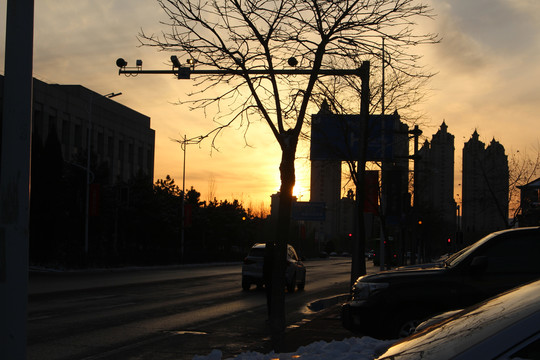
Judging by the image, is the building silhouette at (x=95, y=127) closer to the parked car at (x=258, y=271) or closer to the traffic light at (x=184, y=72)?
the parked car at (x=258, y=271)

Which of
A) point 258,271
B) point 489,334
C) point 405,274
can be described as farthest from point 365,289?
point 258,271

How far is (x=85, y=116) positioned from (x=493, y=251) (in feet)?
204

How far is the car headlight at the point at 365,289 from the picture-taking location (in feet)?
29.7

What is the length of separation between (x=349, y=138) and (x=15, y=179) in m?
17.3

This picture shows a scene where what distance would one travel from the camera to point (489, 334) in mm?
2666

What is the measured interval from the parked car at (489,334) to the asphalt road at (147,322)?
640cm

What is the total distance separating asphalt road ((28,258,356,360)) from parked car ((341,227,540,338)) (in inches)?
85.1

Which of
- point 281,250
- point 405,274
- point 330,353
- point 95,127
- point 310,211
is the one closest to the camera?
point 330,353

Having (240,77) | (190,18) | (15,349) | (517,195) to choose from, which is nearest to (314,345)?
(15,349)

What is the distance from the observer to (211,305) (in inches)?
672

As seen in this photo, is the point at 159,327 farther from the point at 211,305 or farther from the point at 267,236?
the point at 267,236

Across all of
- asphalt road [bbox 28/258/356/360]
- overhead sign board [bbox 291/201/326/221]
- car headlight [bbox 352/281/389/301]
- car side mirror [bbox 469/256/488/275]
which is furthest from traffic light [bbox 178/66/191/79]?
overhead sign board [bbox 291/201/326/221]

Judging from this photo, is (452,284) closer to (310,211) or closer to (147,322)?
(147,322)

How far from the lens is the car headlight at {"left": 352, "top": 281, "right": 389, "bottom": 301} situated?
356 inches
